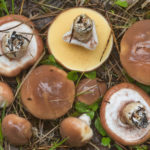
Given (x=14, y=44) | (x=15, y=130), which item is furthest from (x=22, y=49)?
(x=15, y=130)

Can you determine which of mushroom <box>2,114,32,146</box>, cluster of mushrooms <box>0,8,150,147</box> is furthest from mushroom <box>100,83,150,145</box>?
mushroom <box>2,114,32,146</box>

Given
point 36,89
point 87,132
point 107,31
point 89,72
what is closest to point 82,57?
point 89,72

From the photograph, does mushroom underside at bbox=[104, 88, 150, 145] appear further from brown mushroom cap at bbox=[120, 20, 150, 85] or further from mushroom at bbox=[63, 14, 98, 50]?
mushroom at bbox=[63, 14, 98, 50]

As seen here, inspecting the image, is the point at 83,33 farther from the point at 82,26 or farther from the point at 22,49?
the point at 22,49

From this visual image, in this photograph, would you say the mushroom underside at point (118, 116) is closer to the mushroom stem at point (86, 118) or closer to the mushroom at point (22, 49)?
the mushroom stem at point (86, 118)

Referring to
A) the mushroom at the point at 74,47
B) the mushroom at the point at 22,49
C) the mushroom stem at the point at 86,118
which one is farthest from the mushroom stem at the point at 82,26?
the mushroom stem at the point at 86,118

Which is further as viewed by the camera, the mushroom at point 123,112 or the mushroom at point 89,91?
the mushroom at point 89,91

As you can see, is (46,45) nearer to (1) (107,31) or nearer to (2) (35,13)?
(2) (35,13)
